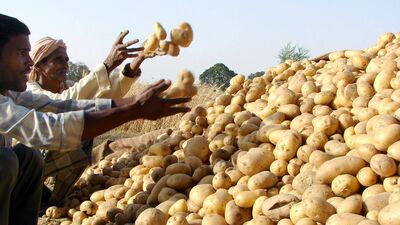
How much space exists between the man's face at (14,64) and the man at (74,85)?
1.02 m

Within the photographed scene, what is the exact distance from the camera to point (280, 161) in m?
3.12

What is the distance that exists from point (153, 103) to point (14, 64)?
0.90 m

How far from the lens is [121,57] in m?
4.30

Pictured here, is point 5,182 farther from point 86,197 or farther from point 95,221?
point 86,197

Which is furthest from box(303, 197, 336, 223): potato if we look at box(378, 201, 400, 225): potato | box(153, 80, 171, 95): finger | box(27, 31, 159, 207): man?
box(27, 31, 159, 207): man

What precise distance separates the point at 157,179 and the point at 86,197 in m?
0.95

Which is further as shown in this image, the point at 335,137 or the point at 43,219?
the point at 43,219

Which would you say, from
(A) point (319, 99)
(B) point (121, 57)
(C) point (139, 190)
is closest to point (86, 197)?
(C) point (139, 190)

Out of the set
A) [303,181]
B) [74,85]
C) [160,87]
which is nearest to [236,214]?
[303,181]

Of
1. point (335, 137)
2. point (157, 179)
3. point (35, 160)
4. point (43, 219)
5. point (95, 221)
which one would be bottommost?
point (43, 219)

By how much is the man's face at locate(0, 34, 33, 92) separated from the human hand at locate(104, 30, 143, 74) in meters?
1.27

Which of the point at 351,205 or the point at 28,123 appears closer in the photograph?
the point at 351,205

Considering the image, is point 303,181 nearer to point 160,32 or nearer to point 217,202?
point 217,202

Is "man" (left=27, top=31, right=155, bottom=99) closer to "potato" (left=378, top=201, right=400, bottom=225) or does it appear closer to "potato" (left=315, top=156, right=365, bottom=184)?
"potato" (left=315, top=156, right=365, bottom=184)
